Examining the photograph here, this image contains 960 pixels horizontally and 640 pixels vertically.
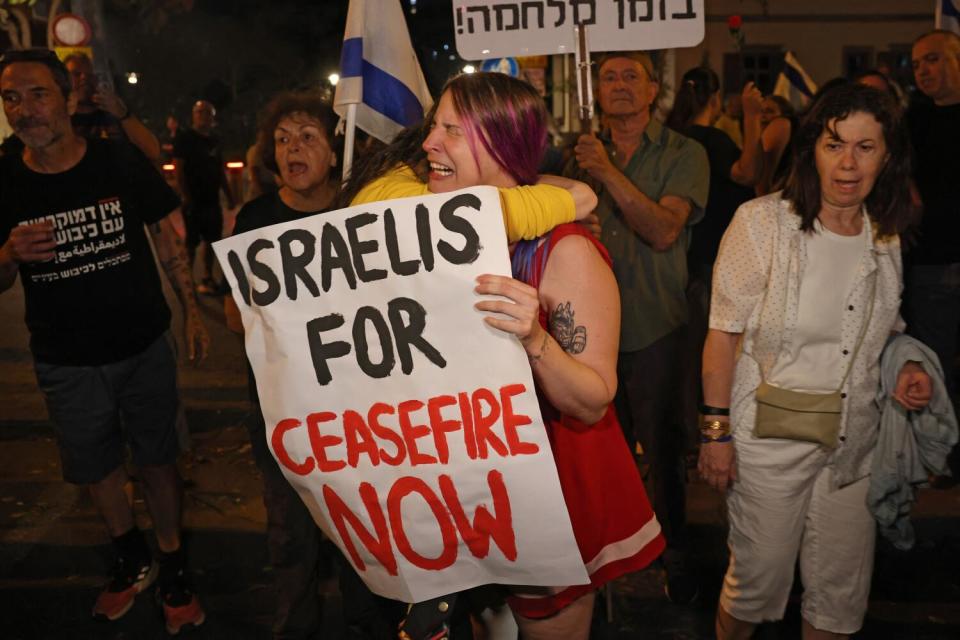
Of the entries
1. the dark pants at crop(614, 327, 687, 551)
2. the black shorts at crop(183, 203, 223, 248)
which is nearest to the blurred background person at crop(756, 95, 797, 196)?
the dark pants at crop(614, 327, 687, 551)

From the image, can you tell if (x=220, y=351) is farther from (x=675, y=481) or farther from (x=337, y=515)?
(x=337, y=515)

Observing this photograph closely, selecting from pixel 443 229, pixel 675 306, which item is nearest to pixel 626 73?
pixel 675 306

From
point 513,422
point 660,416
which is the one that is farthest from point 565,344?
point 660,416

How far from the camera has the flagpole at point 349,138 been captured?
3.00 m

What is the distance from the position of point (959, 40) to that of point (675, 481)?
2960 mm

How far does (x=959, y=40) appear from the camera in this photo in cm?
509

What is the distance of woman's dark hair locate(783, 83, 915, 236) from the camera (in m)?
2.80

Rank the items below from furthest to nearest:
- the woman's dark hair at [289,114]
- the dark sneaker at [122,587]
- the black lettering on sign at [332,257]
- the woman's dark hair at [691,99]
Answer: the woman's dark hair at [691,99] → the dark sneaker at [122,587] → the woman's dark hair at [289,114] → the black lettering on sign at [332,257]

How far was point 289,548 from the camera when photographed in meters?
3.36

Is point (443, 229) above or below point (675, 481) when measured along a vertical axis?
above

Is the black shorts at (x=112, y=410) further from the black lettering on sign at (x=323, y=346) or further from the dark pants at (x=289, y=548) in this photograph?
the black lettering on sign at (x=323, y=346)

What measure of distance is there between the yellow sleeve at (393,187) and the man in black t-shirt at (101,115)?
→ 1.99 meters

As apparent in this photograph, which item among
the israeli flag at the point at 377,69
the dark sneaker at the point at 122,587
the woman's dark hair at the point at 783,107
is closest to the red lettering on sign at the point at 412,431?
the israeli flag at the point at 377,69

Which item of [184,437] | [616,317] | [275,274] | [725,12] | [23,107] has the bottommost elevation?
[184,437]
